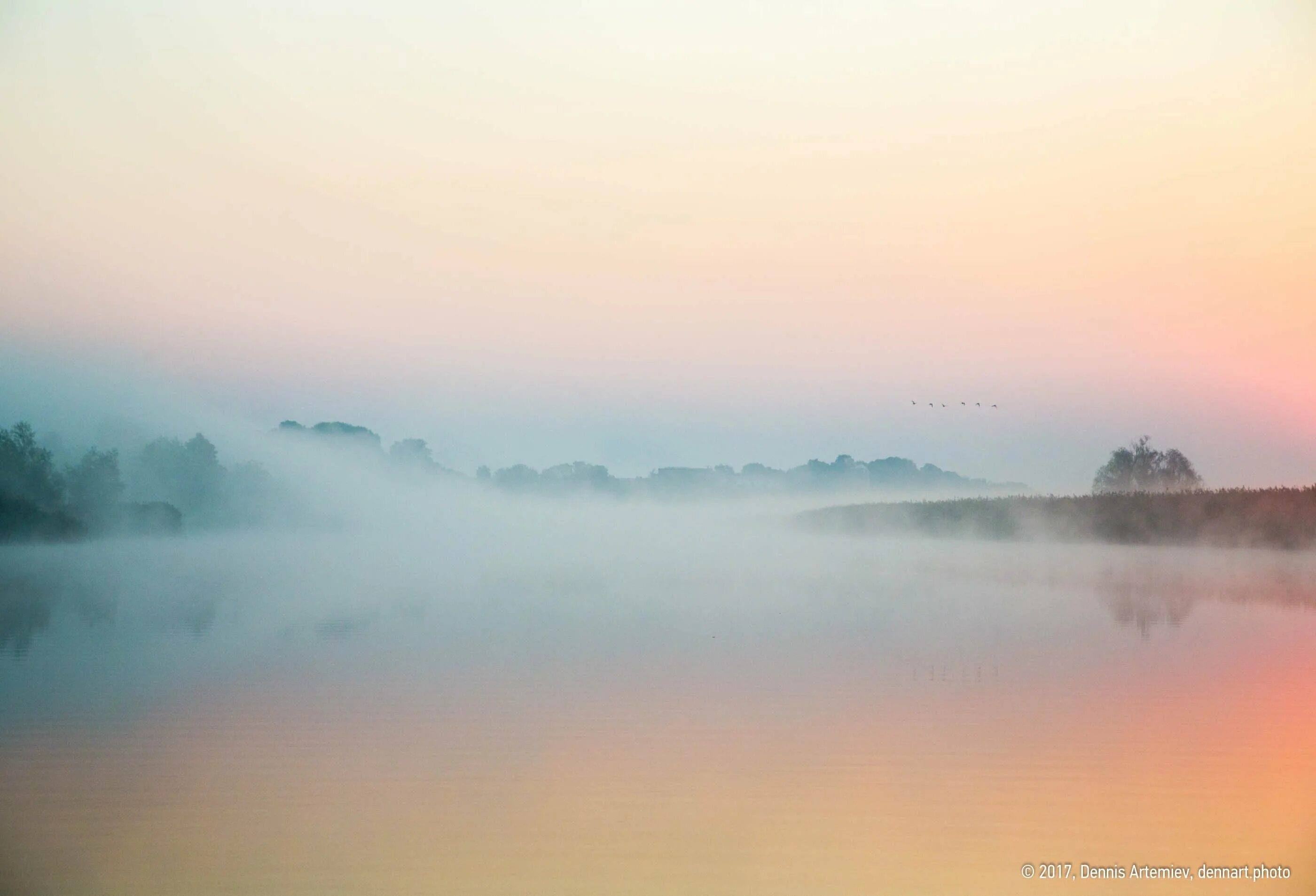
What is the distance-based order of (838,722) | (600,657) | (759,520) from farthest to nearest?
(759,520), (600,657), (838,722)

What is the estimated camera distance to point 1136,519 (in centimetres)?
3825

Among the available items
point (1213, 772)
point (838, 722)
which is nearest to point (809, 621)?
point (838, 722)

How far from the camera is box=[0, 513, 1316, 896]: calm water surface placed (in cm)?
694

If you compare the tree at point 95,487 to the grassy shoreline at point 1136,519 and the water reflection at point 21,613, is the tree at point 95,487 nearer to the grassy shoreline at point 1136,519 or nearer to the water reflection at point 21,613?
the water reflection at point 21,613

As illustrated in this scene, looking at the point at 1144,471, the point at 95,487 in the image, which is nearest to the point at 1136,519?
the point at 1144,471

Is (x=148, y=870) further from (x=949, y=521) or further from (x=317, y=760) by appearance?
(x=949, y=521)

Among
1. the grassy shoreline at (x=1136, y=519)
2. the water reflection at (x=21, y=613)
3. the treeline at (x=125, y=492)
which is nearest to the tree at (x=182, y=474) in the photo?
the treeline at (x=125, y=492)

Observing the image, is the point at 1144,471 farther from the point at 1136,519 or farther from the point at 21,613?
the point at 21,613

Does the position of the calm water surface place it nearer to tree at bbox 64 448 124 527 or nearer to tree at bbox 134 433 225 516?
tree at bbox 64 448 124 527

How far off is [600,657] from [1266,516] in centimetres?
2754

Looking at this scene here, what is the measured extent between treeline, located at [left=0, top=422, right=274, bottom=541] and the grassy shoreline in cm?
3214

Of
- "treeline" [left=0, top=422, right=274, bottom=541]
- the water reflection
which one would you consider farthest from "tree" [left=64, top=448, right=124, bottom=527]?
the water reflection

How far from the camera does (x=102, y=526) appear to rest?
149ft

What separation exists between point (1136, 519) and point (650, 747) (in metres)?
33.2
